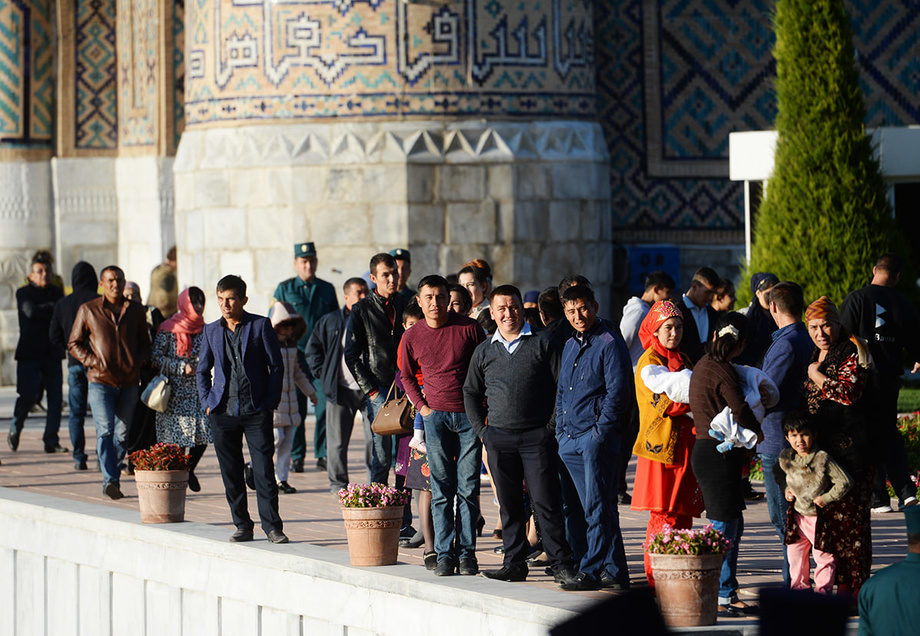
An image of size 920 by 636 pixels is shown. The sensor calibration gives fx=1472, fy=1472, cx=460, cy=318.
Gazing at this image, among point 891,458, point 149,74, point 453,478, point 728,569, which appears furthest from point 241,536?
point 149,74

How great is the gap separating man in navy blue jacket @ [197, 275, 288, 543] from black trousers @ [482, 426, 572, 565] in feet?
5.03

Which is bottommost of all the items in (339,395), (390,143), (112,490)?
(112,490)

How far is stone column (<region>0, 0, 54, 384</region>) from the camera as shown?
728 inches

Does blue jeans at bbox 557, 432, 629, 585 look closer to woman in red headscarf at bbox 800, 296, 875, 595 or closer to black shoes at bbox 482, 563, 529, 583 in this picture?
black shoes at bbox 482, 563, 529, 583

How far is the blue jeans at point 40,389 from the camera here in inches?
490

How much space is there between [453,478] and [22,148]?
12916mm

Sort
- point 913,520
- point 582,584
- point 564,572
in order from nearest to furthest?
point 913,520
point 582,584
point 564,572

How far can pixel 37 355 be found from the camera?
12.9 metres

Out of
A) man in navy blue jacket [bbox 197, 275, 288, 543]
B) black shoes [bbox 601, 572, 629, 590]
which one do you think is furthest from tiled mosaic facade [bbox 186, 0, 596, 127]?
black shoes [bbox 601, 572, 629, 590]

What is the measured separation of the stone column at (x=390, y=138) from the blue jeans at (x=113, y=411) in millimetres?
4775

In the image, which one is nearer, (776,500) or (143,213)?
(776,500)

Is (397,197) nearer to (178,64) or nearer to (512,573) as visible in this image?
(178,64)

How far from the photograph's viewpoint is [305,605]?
25.0ft

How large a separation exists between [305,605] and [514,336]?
5.83 feet
